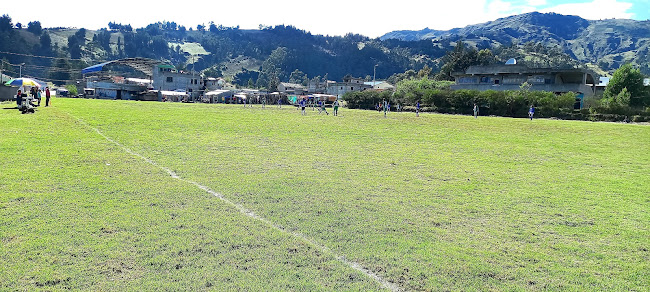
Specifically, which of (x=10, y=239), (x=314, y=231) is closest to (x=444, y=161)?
(x=314, y=231)

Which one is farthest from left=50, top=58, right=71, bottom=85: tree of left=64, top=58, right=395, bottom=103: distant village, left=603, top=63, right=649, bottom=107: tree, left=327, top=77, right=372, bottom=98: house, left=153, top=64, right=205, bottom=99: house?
left=603, top=63, right=649, bottom=107: tree

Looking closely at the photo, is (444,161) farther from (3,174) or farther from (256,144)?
(3,174)

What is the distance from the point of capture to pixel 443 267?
Answer: 532 centimetres

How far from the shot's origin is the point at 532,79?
66.1 metres

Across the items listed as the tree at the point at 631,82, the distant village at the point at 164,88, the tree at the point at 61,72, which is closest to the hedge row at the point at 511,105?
the tree at the point at 631,82

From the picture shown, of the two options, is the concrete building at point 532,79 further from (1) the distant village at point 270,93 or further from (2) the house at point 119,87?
(2) the house at point 119,87

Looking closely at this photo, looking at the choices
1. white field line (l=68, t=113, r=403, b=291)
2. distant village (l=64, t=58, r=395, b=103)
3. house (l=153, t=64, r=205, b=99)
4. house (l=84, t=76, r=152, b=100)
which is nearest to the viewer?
white field line (l=68, t=113, r=403, b=291)

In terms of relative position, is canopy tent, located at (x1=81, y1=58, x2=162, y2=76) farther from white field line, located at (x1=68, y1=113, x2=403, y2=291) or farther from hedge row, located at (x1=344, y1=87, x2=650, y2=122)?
white field line, located at (x1=68, y1=113, x2=403, y2=291)

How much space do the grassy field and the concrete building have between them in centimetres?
5488

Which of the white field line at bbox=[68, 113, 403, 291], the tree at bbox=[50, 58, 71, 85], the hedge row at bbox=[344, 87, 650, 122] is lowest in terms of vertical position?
the white field line at bbox=[68, 113, 403, 291]

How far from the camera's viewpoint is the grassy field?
5.01 metres

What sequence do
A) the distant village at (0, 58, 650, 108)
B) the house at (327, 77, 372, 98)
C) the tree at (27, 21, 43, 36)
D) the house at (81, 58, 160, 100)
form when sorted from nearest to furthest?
the distant village at (0, 58, 650, 108) → the house at (81, 58, 160, 100) → the house at (327, 77, 372, 98) → the tree at (27, 21, 43, 36)

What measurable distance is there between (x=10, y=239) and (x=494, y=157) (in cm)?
1367

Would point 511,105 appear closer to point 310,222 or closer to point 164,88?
point 310,222
